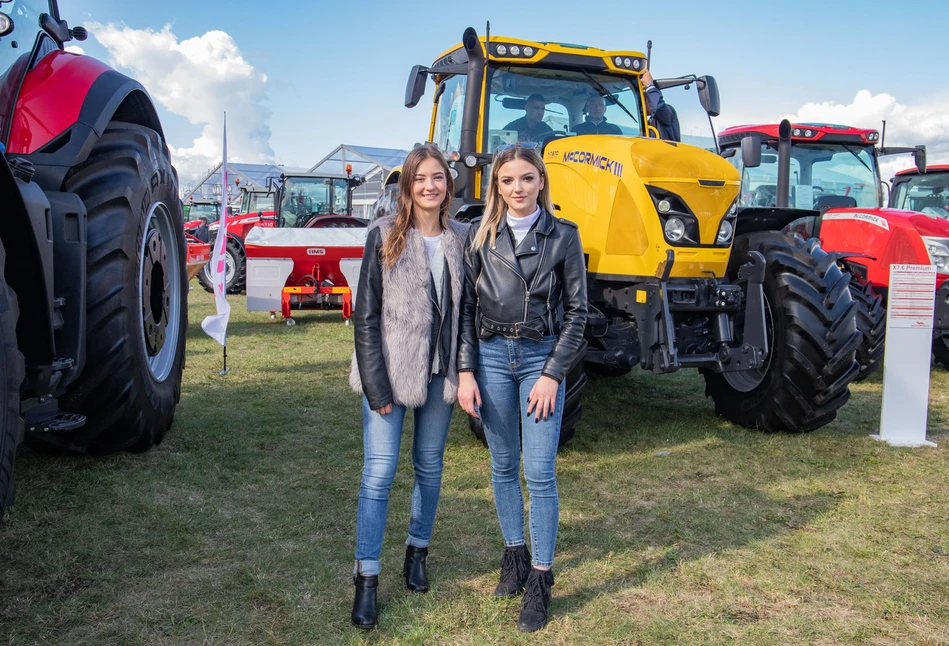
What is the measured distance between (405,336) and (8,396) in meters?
1.18

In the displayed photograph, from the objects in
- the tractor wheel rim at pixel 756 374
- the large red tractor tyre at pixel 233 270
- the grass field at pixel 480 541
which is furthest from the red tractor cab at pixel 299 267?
the tractor wheel rim at pixel 756 374

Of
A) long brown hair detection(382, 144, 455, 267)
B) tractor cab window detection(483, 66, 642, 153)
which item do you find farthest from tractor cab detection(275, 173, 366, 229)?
long brown hair detection(382, 144, 455, 267)

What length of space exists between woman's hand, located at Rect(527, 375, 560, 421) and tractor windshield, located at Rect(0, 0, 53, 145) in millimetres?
2337

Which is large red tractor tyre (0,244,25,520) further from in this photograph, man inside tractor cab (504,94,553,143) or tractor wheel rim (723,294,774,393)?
tractor wheel rim (723,294,774,393)

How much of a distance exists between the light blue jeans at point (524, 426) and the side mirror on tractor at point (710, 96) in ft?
10.9

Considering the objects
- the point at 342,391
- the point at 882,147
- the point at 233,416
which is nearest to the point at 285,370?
the point at 342,391

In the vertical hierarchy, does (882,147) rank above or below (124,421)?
above

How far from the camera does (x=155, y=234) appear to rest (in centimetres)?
419

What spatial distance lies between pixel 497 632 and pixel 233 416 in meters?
3.32

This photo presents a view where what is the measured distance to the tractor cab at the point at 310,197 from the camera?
52.2 ft

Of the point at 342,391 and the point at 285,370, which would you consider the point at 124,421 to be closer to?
the point at 342,391

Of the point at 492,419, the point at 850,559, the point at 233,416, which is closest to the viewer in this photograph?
the point at 492,419

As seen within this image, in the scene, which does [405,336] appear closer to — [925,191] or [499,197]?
[499,197]

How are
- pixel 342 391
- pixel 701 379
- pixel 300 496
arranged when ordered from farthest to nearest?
pixel 701 379 → pixel 342 391 → pixel 300 496
